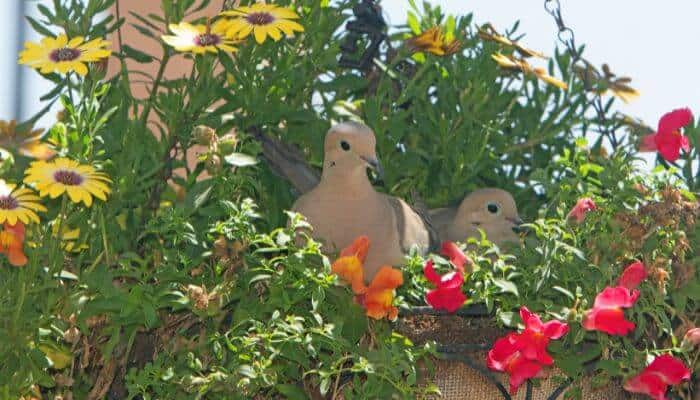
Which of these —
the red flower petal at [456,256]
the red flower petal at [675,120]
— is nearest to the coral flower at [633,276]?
the red flower petal at [456,256]

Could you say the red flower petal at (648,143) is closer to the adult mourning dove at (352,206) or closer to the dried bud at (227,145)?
the adult mourning dove at (352,206)

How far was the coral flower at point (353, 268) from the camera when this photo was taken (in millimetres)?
967

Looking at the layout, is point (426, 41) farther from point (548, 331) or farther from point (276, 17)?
point (548, 331)

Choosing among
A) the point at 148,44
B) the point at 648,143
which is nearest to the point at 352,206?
the point at 648,143

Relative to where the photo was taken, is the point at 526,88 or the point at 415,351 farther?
the point at 526,88

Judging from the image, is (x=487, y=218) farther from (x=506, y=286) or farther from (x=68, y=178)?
(x=68, y=178)

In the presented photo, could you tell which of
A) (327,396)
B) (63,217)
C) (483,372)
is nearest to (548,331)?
(483,372)

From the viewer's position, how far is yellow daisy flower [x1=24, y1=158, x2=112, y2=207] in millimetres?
967

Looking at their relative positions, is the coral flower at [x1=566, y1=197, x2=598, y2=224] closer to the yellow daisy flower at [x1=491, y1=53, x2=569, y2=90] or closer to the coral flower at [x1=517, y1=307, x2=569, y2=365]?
the coral flower at [x1=517, y1=307, x2=569, y2=365]

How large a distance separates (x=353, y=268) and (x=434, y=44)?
0.35m

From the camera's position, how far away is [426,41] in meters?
1.22

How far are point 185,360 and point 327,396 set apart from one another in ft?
0.41

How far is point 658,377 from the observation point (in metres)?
0.99

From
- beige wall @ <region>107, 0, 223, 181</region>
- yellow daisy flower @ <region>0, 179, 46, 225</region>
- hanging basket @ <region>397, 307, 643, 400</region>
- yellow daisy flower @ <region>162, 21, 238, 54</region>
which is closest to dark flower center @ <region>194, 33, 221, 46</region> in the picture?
yellow daisy flower @ <region>162, 21, 238, 54</region>
